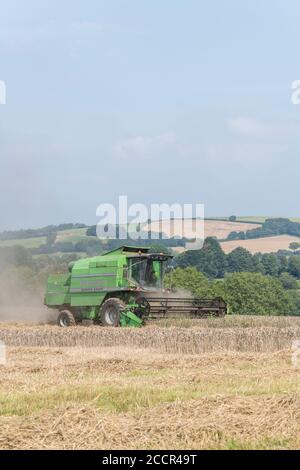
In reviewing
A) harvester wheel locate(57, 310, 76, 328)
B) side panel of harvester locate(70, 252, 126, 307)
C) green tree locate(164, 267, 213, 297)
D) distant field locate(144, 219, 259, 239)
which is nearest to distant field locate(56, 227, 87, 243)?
distant field locate(144, 219, 259, 239)

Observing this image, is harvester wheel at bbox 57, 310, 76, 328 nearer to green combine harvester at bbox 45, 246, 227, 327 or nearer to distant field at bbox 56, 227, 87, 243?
green combine harvester at bbox 45, 246, 227, 327

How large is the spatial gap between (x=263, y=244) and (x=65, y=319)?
187 feet

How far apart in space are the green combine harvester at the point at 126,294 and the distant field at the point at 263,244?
4978cm

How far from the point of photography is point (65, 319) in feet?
80.3

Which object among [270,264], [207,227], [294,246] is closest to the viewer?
[270,264]

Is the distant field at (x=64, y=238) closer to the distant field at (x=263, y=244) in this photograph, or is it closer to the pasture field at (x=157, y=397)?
the distant field at (x=263, y=244)

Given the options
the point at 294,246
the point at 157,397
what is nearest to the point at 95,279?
the point at 157,397

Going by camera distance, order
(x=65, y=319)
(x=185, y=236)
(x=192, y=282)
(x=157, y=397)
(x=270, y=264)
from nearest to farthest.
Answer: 1. (x=157, y=397)
2. (x=65, y=319)
3. (x=192, y=282)
4. (x=270, y=264)
5. (x=185, y=236)

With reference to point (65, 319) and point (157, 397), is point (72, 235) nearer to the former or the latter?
point (65, 319)

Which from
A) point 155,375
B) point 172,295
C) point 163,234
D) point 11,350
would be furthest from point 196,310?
point 163,234

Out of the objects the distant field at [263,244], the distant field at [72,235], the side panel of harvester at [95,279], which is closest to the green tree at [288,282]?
the distant field at [263,244]

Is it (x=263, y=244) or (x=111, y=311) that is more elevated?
(x=263, y=244)
